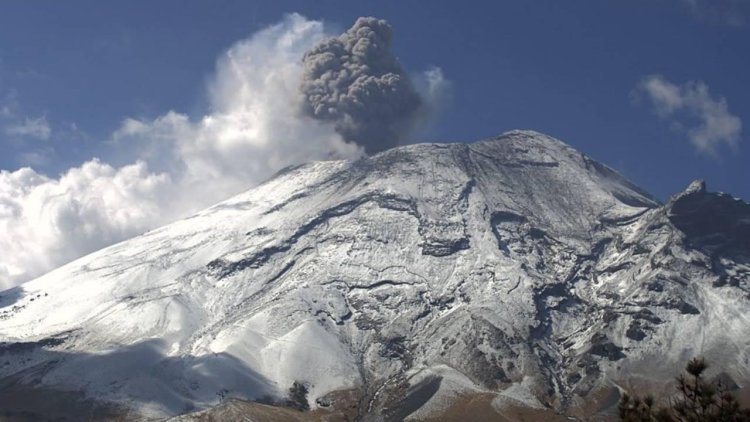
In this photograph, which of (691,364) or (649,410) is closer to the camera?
(691,364)

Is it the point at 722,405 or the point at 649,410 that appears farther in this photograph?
the point at 649,410
